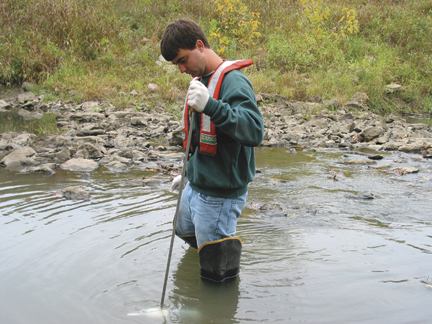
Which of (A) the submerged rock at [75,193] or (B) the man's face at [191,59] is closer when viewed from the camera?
(B) the man's face at [191,59]

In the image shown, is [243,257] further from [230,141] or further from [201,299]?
[230,141]

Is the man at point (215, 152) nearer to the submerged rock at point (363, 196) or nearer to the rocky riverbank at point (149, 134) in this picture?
the submerged rock at point (363, 196)

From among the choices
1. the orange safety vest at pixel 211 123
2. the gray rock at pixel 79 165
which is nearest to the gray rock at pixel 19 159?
the gray rock at pixel 79 165

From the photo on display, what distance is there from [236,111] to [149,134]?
18.7ft

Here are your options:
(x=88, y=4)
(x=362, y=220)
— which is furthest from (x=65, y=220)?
(x=88, y=4)

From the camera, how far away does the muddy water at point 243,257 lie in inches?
84.7

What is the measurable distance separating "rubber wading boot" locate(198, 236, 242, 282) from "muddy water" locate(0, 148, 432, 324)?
78 mm

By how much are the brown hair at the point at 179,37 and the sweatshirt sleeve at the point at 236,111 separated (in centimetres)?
27

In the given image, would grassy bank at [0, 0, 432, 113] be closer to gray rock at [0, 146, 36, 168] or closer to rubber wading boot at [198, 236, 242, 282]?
gray rock at [0, 146, 36, 168]

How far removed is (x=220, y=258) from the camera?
2.27 m

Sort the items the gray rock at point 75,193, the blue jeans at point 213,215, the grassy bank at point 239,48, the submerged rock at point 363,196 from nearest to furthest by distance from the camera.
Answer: the blue jeans at point 213,215, the gray rock at point 75,193, the submerged rock at point 363,196, the grassy bank at point 239,48

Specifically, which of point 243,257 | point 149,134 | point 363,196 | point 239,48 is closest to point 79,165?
point 149,134

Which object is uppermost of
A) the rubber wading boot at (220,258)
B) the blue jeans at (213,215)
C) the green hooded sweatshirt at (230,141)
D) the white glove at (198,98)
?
the white glove at (198,98)

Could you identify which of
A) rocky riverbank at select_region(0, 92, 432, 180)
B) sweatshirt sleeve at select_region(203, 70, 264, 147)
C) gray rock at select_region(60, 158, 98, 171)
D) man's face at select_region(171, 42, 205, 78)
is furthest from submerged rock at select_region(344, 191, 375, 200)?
gray rock at select_region(60, 158, 98, 171)
